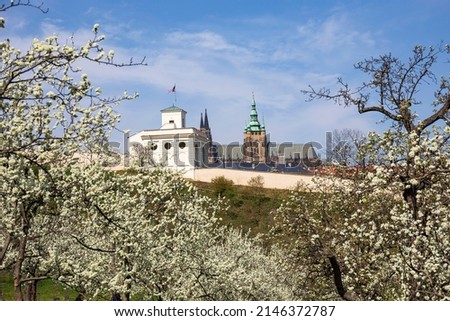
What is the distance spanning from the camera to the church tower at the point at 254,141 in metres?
132

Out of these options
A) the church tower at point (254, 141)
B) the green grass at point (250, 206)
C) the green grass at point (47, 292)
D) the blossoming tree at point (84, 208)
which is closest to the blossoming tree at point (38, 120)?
the blossoming tree at point (84, 208)

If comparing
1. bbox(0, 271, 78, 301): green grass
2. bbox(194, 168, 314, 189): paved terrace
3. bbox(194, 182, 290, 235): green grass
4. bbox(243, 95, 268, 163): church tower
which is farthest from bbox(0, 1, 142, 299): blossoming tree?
bbox(243, 95, 268, 163): church tower

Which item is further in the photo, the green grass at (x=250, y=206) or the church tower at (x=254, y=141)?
the church tower at (x=254, y=141)

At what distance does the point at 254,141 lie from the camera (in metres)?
138

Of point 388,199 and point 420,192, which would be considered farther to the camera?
point 388,199

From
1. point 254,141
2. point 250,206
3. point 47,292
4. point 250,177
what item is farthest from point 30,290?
point 254,141

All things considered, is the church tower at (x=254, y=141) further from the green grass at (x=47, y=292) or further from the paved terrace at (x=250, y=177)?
the green grass at (x=47, y=292)

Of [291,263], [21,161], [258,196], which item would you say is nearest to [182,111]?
[258,196]

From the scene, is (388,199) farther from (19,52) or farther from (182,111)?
(182,111)

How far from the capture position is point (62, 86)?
7.47m

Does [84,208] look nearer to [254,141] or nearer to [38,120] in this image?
[38,120]

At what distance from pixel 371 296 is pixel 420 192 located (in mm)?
2035

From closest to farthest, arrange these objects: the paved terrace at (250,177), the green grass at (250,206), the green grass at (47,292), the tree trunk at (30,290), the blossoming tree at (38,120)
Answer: the blossoming tree at (38,120), the tree trunk at (30,290), the green grass at (47,292), the green grass at (250,206), the paved terrace at (250,177)

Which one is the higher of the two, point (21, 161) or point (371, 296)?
point (21, 161)
